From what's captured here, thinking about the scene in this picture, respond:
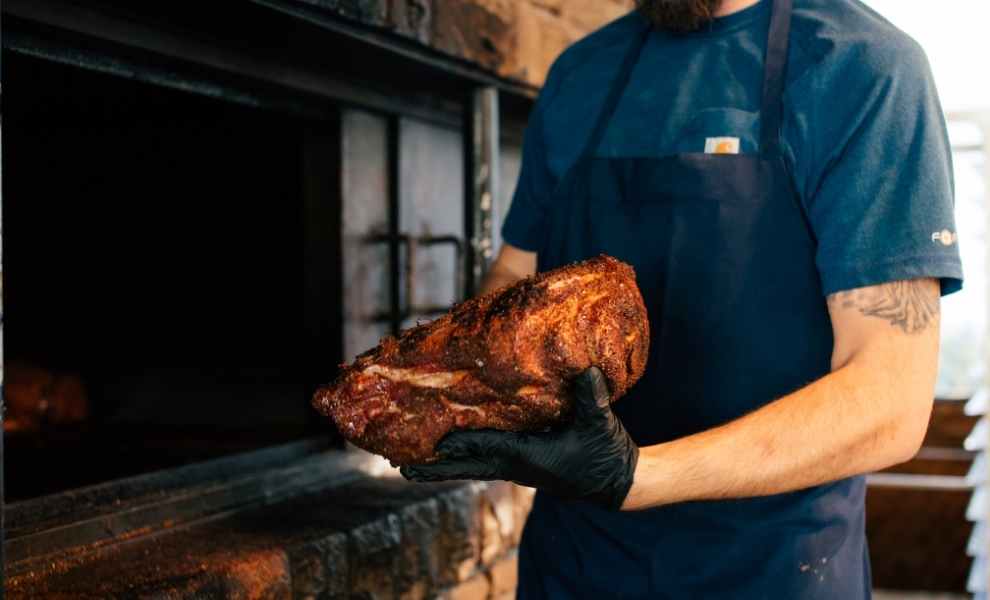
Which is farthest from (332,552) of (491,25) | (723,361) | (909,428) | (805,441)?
(491,25)

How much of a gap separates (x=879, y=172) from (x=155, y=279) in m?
2.47

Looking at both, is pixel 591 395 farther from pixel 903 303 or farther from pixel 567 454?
pixel 903 303

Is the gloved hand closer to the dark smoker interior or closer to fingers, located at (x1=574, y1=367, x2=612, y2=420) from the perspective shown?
fingers, located at (x1=574, y1=367, x2=612, y2=420)

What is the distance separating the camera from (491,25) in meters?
2.51

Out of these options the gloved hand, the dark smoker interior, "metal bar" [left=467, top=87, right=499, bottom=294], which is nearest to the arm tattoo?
the gloved hand

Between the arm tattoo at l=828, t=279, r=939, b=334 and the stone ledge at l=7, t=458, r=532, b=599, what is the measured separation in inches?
47.7

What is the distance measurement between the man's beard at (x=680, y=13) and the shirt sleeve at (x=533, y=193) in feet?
1.11

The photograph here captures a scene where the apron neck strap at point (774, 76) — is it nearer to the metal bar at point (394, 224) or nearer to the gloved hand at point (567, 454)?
the gloved hand at point (567, 454)

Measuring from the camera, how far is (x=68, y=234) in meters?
3.19

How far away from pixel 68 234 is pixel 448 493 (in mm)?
1732

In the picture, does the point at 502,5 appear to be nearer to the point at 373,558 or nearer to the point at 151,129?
the point at 151,129

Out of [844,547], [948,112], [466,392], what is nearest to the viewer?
[466,392]

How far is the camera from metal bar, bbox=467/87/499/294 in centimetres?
261

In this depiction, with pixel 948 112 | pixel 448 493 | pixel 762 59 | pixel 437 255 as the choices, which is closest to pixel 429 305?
pixel 437 255
